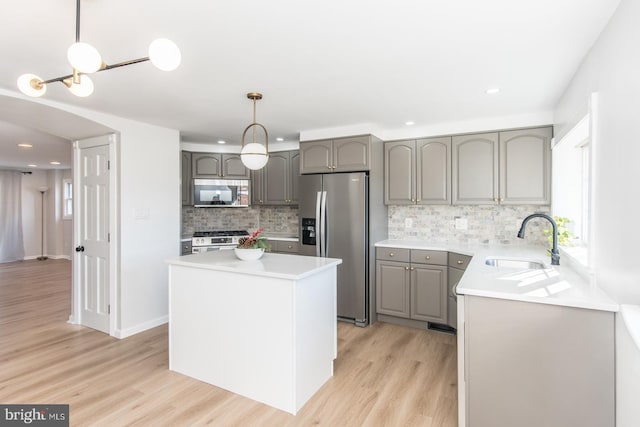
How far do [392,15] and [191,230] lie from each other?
175 inches

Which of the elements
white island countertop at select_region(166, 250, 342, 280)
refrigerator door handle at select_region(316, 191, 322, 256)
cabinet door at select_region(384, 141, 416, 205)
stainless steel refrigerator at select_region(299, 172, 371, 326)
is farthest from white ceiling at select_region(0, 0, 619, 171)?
white island countertop at select_region(166, 250, 342, 280)

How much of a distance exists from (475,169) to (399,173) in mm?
815

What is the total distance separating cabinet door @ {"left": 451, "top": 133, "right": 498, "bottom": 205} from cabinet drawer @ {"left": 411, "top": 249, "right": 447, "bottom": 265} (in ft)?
2.01

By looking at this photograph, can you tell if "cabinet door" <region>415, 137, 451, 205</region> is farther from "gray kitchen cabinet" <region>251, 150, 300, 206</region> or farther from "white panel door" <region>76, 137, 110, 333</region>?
"white panel door" <region>76, 137, 110, 333</region>

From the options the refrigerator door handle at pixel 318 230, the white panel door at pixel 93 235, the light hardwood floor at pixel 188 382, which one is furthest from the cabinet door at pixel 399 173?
the white panel door at pixel 93 235

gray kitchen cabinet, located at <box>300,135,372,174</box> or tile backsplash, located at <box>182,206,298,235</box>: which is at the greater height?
gray kitchen cabinet, located at <box>300,135,372,174</box>

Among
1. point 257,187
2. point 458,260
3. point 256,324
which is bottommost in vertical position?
point 256,324

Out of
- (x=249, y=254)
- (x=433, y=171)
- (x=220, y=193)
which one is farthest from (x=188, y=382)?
(x=433, y=171)

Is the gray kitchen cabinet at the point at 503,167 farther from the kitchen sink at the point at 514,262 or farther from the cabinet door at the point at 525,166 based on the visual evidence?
the kitchen sink at the point at 514,262

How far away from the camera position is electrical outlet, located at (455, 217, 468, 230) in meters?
3.96

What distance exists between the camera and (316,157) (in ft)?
13.5

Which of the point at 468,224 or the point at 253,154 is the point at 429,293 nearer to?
the point at 468,224

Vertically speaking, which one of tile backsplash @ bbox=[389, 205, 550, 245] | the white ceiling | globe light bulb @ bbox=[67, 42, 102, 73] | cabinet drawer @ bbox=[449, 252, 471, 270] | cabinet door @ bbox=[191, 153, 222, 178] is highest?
the white ceiling

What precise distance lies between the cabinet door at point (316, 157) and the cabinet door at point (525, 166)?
1.84m
